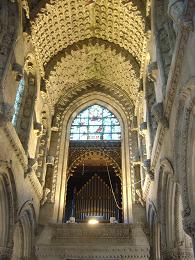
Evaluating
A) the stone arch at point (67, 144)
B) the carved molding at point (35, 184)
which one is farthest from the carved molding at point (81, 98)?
the carved molding at point (35, 184)

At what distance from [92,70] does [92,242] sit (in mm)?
8580

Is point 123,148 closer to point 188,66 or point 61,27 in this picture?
point 61,27

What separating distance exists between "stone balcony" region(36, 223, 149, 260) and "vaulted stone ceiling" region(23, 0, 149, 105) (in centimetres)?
629

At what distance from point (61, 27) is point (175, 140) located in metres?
8.65

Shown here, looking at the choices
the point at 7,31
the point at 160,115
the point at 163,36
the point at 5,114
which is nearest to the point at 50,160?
the point at 5,114

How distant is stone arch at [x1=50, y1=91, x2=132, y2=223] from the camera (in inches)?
561

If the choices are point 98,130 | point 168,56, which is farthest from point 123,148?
point 168,56

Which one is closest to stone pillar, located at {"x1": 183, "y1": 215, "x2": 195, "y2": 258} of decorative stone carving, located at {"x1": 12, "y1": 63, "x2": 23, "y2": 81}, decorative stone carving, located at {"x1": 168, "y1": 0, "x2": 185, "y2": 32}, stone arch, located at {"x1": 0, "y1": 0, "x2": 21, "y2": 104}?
decorative stone carving, located at {"x1": 168, "y1": 0, "x2": 185, "y2": 32}

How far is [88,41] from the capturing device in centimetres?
A: 1619

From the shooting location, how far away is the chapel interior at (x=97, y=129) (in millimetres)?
9318

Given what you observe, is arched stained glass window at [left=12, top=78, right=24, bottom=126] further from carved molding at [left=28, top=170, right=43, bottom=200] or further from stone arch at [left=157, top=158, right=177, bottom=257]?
stone arch at [left=157, top=158, right=177, bottom=257]

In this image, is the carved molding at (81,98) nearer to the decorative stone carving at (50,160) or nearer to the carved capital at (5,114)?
the decorative stone carving at (50,160)

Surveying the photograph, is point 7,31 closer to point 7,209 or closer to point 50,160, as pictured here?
point 7,209

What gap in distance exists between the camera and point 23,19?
12.8 m
